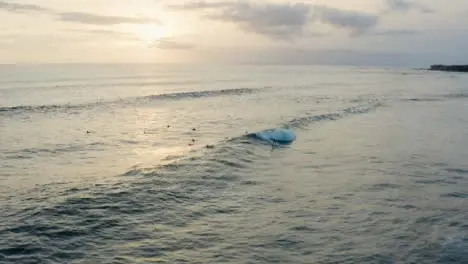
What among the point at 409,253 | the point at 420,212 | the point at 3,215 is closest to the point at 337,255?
the point at 409,253

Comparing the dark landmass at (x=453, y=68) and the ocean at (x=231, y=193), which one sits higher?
the dark landmass at (x=453, y=68)

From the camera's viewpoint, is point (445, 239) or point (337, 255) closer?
point (337, 255)

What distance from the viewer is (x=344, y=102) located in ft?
188

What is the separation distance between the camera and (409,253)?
40.9 feet

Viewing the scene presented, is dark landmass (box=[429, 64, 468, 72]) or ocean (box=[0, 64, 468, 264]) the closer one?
ocean (box=[0, 64, 468, 264])

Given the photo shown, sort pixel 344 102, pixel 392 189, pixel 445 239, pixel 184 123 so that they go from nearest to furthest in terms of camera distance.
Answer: pixel 445 239, pixel 392 189, pixel 184 123, pixel 344 102

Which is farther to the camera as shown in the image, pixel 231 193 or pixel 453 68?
pixel 453 68

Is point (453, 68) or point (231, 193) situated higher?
point (453, 68)

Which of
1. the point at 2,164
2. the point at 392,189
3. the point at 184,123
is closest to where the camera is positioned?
the point at 392,189

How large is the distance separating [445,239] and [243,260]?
618cm

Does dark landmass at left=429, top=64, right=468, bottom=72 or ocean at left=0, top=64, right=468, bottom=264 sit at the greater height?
dark landmass at left=429, top=64, right=468, bottom=72

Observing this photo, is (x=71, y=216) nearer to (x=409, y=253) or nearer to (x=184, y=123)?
(x=409, y=253)

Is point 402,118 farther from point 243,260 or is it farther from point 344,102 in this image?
point 243,260

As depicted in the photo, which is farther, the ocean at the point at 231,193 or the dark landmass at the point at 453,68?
the dark landmass at the point at 453,68
